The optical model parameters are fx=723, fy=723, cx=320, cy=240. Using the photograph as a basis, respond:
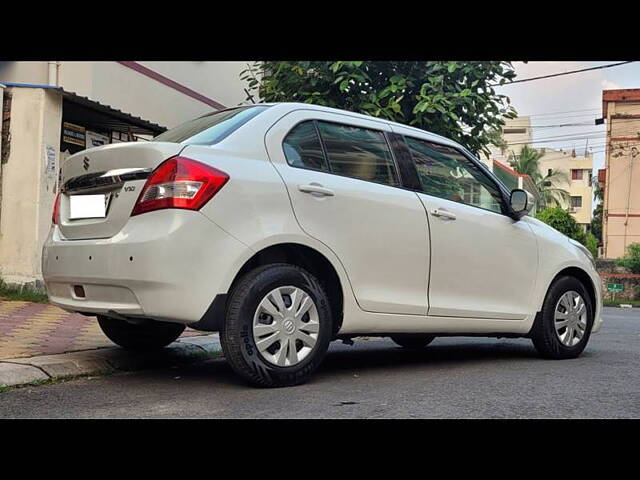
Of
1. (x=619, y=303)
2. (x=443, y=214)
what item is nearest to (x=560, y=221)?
(x=619, y=303)

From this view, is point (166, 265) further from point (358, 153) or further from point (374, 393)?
point (358, 153)

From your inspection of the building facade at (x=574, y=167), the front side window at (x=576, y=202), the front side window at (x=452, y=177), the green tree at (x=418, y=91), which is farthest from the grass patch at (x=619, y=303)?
the front side window at (x=576, y=202)

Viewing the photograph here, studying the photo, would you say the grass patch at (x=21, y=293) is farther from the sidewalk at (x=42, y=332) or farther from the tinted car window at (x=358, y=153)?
the tinted car window at (x=358, y=153)

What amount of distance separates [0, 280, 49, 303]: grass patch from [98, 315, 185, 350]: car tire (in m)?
3.73

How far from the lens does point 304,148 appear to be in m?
4.54

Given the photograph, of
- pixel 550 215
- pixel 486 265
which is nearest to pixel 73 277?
pixel 486 265

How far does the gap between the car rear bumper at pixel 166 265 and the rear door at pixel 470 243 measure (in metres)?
1.62

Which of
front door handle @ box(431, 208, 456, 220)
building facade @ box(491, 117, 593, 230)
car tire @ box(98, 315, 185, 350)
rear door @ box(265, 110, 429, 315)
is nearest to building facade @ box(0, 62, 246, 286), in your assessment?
car tire @ box(98, 315, 185, 350)

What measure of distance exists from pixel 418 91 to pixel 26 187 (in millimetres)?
5491

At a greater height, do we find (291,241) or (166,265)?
(291,241)

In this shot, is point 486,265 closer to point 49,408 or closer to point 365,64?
point 49,408
